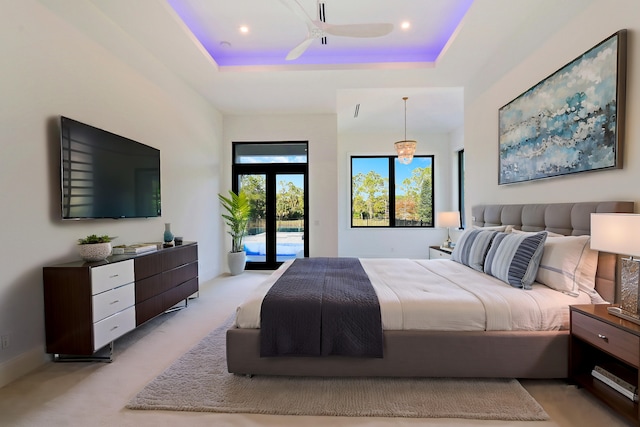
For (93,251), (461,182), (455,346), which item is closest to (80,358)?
(93,251)

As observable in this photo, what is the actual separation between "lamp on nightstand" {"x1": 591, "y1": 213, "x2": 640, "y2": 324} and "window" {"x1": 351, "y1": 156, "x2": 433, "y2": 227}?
16.7ft

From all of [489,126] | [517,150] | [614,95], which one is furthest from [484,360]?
[489,126]

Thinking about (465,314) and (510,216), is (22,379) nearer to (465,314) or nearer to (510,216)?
(465,314)

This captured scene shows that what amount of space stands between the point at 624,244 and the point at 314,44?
3.56 meters

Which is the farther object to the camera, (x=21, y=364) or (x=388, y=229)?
(x=388, y=229)

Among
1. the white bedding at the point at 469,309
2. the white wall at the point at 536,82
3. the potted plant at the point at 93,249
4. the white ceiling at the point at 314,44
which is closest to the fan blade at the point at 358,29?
the white ceiling at the point at 314,44

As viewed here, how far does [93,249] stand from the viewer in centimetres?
234

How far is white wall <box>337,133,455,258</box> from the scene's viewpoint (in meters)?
6.68

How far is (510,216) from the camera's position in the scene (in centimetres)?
304

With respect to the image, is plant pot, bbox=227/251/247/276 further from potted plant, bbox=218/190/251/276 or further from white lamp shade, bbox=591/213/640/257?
white lamp shade, bbox=591/213/640/257

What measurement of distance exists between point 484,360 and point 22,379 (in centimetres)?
321

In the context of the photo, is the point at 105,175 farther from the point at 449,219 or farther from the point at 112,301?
the point at 449,219

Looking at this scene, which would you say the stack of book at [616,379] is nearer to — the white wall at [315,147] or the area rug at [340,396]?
the area rug at [340,396]

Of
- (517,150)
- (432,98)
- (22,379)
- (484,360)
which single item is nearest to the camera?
(484,360)
